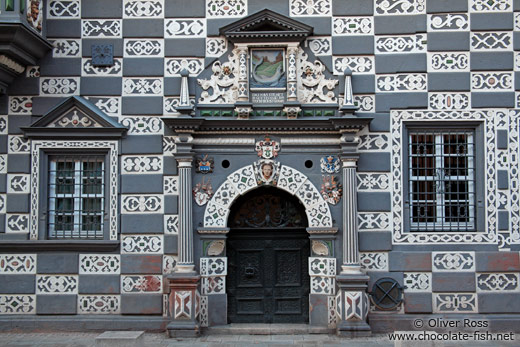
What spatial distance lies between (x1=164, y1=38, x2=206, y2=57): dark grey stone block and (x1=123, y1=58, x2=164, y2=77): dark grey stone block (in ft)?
0.90

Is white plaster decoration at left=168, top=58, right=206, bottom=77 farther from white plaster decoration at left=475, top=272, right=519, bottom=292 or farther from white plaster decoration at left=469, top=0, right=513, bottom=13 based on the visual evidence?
white plaster decoration at left=475, top=272, right=519, bottom=292

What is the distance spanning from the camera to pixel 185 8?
37.5 ft

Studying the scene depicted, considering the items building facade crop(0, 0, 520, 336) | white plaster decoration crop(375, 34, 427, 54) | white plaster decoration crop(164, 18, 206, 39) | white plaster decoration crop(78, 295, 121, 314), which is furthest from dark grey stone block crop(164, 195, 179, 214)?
white plaster decoration crop(375, 34, 427, 54)

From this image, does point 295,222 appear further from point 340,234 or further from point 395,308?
point 395,308

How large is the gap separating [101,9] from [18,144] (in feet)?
10.6

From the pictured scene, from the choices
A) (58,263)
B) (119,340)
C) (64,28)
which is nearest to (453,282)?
(119,340)

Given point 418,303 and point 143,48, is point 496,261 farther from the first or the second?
point 143,48

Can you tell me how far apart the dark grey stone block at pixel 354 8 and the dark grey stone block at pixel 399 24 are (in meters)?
0.28

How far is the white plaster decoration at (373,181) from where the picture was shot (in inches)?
440

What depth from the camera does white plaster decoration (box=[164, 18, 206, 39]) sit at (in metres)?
11.4

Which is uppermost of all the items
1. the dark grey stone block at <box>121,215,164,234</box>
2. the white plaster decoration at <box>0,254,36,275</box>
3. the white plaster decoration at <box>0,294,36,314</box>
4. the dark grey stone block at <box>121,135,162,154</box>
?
the dark grey stone block at <box>121,135,162,154</box>

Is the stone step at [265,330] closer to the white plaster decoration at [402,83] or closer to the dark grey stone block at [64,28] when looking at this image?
the white plaster decoration at [402,83]

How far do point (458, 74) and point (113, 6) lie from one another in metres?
7.13

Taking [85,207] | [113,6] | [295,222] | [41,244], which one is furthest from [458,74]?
[41,244]
